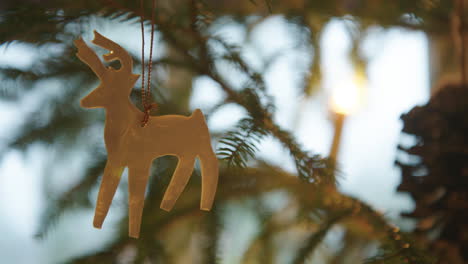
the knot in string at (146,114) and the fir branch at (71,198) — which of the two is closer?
the knot in string at (146,114)

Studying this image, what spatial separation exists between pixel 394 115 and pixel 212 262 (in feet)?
2.18

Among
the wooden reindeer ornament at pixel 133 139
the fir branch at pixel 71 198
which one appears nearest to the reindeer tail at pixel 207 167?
the wooden reindeer ornament at pixel 133 139

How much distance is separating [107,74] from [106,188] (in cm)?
11

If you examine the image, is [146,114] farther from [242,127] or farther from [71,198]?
[71,198]

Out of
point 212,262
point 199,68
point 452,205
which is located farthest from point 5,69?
point 452,205

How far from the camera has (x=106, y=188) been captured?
319 millimetres

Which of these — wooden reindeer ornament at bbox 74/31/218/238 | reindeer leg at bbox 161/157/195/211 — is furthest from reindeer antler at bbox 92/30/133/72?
reindeer leg at bbox 161/157/195/211

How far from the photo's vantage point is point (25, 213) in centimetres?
78

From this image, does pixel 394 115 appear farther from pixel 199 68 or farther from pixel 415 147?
pixel 199 68

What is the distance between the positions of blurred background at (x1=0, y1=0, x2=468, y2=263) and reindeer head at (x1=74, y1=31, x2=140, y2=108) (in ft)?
0.19

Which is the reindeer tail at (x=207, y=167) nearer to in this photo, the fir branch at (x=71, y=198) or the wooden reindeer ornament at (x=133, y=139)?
the wooden reindeer ornament at (x=133, y=139)

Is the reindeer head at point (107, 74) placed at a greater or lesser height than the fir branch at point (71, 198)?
greater

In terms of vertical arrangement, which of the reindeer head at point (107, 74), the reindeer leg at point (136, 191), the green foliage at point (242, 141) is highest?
the reindeer head at point (107, 74)

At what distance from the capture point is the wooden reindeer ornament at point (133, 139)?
1.03 feet
